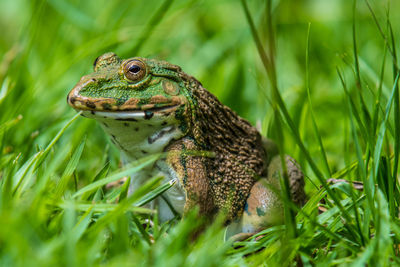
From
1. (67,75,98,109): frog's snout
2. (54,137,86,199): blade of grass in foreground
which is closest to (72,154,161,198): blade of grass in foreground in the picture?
(54,137,86,199): blade of grass in foreground

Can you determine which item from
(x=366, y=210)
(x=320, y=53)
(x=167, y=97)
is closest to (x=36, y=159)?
(x=167, y=97)

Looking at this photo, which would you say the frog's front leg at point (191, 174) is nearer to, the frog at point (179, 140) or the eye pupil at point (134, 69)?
the frog at point (179, 140)

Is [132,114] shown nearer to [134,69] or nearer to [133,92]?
[133,92]

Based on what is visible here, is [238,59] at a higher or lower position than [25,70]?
lower

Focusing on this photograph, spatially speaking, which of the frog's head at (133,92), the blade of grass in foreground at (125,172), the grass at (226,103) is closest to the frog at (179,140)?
the frog's head at (133,92)

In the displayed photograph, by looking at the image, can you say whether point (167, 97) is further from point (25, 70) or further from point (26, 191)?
point (25, 70)

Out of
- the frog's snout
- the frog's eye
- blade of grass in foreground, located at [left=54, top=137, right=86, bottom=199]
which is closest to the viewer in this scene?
blade of grass in foreground, located at [left=54, top=137, right=86, bottom=199]

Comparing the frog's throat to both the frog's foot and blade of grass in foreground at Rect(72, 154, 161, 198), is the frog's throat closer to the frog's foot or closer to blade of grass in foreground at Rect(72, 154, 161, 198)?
blade of grass in foreground at Rect(72, 154, 161, 198)
